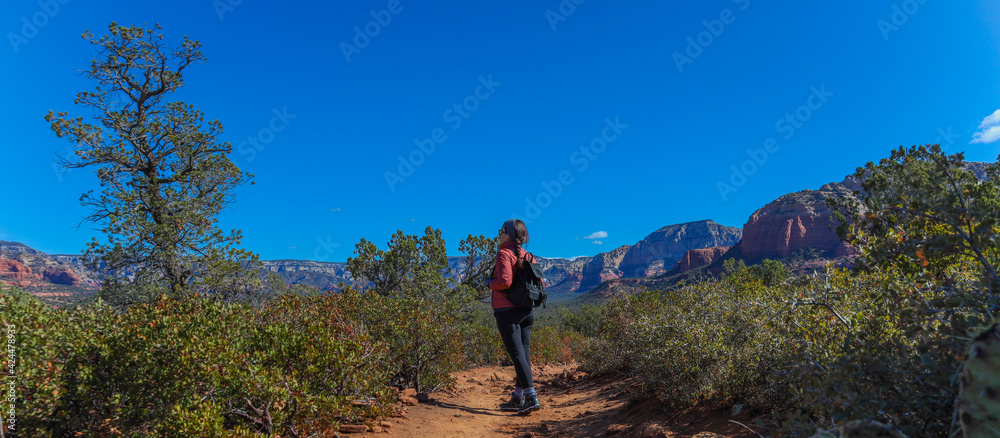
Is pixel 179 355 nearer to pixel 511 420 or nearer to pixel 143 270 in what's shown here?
pixel 511 420

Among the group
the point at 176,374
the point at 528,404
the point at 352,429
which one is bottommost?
the point at 528,404

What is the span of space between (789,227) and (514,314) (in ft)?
462

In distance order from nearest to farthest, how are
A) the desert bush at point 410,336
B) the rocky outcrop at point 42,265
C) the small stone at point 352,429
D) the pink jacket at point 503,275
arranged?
the small stone at point 352,429, the pink jacket at point 503,275, the desert bush at point 410,336, the rocky outcrop at point 42,265

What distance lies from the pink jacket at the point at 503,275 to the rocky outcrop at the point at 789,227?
126m

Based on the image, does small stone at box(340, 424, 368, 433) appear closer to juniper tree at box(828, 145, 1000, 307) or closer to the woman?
the woman

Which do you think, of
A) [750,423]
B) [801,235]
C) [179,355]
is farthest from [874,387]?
[801,235]

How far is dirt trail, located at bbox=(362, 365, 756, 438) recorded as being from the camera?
4.11 metres

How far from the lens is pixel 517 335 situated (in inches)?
223

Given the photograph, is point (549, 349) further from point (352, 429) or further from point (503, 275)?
point (352, 429)

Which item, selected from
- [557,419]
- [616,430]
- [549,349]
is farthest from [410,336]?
[549,349]

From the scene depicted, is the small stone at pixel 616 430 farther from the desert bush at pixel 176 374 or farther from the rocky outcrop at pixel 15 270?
the rocky outcrop at pixel 15 270

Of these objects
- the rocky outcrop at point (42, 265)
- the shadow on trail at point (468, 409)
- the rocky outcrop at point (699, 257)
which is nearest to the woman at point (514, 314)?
the shadow on trail at point (468, 409)

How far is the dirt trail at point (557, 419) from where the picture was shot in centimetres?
411

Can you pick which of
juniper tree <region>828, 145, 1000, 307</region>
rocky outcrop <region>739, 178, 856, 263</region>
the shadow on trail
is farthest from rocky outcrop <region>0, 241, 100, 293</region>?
rocky outcrop <region>739, 178, 856, 263</region>
